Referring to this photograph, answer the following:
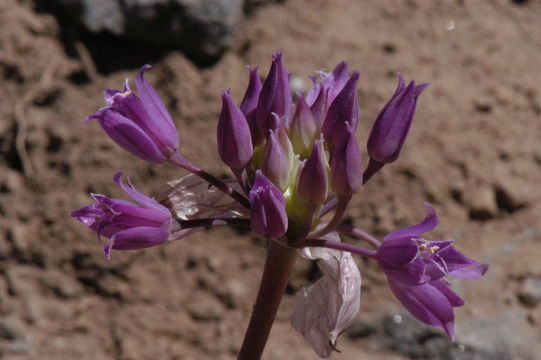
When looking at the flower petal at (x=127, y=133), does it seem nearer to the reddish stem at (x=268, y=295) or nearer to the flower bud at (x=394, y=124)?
the reddish stem at (x=268, y=295)

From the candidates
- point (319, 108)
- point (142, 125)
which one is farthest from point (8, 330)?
point (319, 108)

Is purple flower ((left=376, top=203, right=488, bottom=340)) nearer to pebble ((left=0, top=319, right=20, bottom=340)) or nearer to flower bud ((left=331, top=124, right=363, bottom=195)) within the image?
flower bud ((left=331, top=124, right=363, bottom=195))

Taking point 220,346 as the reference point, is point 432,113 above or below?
above

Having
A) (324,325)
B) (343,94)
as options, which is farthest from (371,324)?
(343,94)

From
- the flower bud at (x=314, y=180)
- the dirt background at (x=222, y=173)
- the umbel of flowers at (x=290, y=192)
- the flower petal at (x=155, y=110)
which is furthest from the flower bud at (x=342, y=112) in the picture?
the dirt background at (x=222, y=173)

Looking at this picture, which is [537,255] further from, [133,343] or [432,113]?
[133,343]

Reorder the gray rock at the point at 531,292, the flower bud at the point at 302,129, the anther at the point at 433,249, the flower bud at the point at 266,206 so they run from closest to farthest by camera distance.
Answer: the flower bud at the point at 266,206 → the anther at the point at 433,249 → the flower bud at the point at 302,129 → the gray rock at the point at 531,292

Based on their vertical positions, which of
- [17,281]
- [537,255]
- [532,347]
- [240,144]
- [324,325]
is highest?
[240,144]
